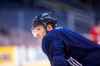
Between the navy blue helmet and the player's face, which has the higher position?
the navy blue helmet

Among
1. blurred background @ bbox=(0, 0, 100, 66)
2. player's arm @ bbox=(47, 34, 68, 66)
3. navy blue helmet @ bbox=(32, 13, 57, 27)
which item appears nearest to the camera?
player's arm @ bbox=(47, 34, 68, 66)

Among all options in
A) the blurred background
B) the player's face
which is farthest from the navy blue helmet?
the blurred background

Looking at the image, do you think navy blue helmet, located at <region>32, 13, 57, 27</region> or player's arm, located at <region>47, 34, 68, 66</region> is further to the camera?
navy blue helmet, located at <region>32, 13, 57, 27</region>

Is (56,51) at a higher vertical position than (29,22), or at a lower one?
higher

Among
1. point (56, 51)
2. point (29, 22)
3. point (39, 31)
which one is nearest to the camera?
point (56, 51)

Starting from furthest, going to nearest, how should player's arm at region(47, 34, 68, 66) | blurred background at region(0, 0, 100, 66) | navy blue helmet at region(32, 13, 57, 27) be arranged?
blurred background at region(0, 0, 100, 66) < navy blue helmet at region(32, 13, 57, 27) < player's arm at region(47, 34, 68, 66)

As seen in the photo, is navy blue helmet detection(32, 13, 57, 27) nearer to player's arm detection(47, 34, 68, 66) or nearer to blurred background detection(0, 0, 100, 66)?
player's arm detection(47, 34, 68, 66)

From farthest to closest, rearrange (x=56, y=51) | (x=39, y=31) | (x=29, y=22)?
(x=29, y=22)
(x=39, y=31)
(x=56, y=51)

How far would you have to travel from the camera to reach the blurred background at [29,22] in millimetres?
8797

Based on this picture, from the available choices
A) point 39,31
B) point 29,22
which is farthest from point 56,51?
point 29,22

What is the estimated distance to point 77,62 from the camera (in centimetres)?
222

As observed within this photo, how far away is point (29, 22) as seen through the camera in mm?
9945

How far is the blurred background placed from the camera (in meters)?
8.80

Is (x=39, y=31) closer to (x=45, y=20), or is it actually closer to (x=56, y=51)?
(x=45, y=20)
